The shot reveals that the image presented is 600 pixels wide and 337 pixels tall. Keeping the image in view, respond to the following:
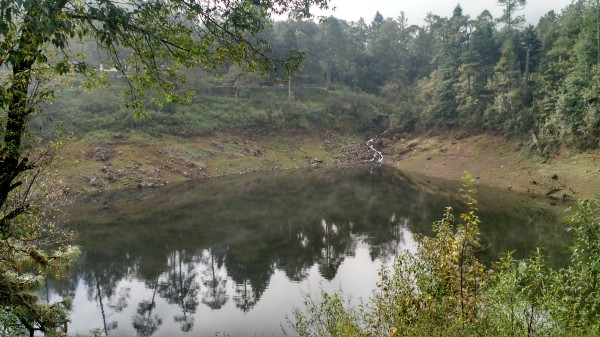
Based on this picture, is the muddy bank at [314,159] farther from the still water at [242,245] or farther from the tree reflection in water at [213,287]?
the tree reflection in water at [213,287]

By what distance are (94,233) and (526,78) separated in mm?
48533

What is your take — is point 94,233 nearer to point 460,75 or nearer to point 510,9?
point 460,75

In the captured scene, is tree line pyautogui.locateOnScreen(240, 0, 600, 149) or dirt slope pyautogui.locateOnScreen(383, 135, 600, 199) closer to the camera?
dirt slope pyautogui.locateOnScreen(383, 135, 600, 199)

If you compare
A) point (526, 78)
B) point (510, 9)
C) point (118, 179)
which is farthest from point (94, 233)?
point (510, 9)

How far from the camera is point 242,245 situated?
80.7ft

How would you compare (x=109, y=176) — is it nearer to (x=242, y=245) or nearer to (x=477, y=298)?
(x=242, y=245)

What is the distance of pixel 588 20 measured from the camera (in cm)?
4241

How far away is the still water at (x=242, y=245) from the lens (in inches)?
629

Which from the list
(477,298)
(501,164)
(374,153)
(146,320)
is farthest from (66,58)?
(374,153)

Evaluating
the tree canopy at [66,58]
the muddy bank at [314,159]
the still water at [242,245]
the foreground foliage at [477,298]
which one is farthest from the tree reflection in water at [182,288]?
the muddy bank at [314,159]

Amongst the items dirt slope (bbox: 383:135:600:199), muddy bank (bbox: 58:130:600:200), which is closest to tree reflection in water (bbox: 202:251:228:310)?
dirt slope (bbox: 383:135:600:199)

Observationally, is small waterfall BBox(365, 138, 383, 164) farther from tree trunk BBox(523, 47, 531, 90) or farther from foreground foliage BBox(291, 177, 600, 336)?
foreground foliage BBox(291, 177, 600, 336)

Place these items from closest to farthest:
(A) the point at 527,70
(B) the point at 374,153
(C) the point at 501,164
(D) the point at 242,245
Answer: (D) the point at 242,245 < (C) the point at 501,164 < (A) the point at 527,70 < (B) the point at 374,153

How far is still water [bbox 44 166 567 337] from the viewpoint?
16.0 meters
